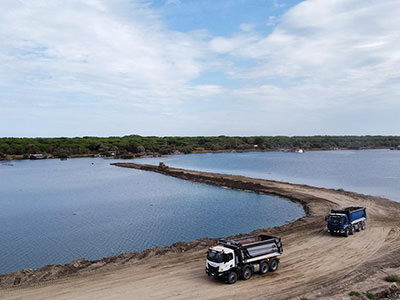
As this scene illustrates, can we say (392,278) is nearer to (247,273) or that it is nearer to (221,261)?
(247,273)

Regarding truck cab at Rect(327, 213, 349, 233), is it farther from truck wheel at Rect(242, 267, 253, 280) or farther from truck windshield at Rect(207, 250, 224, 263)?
truck windshield at Rect(207, 250, 224, 263)

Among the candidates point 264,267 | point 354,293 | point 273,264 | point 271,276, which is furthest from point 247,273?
point 354,293

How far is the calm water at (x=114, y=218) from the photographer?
31219 mm

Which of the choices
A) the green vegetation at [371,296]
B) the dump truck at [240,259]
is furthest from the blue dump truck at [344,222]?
the green vegetation at [371,296]

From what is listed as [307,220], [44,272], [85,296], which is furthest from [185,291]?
[307,220]

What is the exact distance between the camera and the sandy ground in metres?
18.6

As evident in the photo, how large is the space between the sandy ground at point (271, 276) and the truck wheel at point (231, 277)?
0.28 m

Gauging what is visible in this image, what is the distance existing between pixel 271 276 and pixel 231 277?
2.85 m

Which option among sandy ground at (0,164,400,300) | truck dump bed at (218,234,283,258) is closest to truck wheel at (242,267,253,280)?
sandy ground at (0,164,400,300)

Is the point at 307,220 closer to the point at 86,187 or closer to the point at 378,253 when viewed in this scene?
the point at 378,253

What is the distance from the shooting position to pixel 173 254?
26.1 metres

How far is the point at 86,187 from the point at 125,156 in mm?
106839

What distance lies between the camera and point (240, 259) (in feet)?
65.9

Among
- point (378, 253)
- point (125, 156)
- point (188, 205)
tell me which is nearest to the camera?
point (378, 253)
